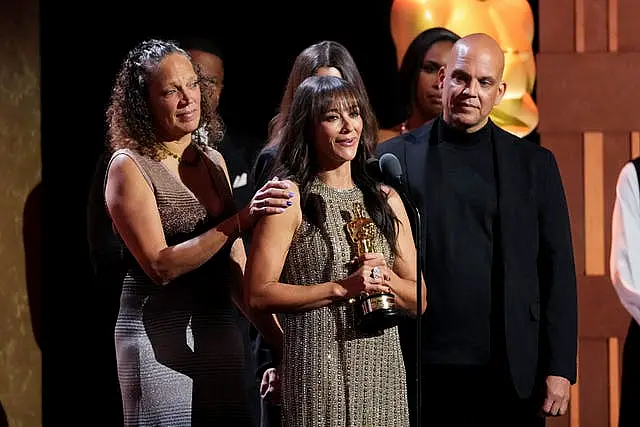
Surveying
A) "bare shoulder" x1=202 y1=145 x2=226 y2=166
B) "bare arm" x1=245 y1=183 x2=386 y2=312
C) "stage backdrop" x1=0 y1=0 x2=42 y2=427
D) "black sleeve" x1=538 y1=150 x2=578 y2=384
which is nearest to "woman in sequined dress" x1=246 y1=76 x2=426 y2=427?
"bare arm" x1=245 y1=183 x2=386 y2=312

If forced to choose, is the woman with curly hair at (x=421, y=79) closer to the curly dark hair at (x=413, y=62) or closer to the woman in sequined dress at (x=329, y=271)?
the curly dark hair at (x=413, y=62)

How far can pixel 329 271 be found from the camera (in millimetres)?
3137

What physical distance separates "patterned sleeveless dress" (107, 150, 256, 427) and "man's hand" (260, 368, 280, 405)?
65 mm

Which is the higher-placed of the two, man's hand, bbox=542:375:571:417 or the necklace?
the necklace

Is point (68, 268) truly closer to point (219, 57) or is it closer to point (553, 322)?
point (219, 57)

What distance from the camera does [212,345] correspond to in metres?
3.30

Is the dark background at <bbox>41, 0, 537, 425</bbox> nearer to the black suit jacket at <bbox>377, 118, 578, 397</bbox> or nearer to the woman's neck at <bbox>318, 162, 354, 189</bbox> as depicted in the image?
the black suit jacket at <bbox>377, 118, 578, 397</bbox>

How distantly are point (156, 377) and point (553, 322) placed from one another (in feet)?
3.83

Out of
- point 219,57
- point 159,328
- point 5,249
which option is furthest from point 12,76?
point 159,328

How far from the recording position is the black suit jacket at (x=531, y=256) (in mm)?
3619

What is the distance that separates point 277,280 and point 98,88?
100.0 inches

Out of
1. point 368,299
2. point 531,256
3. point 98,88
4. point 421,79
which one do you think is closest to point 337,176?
point 368,299

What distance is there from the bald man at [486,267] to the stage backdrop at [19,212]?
211cm

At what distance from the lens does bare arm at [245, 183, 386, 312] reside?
3.07 metres
